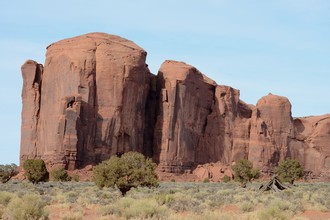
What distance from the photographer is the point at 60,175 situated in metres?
64.0

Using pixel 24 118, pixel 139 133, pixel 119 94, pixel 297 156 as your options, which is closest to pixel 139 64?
A: pixel 119 94

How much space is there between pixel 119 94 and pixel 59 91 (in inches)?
309

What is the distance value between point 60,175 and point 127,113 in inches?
592

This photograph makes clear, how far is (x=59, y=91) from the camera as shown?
74750 mm

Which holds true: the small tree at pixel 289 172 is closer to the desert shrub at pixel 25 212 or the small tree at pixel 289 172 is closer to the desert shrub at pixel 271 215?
the desert shrub at pixel 271 215

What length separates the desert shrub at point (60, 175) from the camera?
64.1 m

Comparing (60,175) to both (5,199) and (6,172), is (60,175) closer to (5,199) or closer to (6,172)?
(6,172)

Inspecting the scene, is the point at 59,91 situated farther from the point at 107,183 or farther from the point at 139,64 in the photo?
the point at 107,183

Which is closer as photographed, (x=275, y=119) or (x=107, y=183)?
(x=107, y=183)

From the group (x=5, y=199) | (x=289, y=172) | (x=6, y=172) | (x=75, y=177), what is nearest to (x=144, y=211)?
→ (x=5, y=199)

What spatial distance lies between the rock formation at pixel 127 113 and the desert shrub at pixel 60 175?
4798 mm

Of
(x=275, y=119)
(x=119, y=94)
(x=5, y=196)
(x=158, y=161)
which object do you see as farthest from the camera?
(x=275, y=119)

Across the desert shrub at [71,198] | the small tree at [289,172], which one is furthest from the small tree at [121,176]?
the small tree at [289,172]

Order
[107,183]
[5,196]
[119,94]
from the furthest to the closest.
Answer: [119,94] < [107,183] < [5,196]
